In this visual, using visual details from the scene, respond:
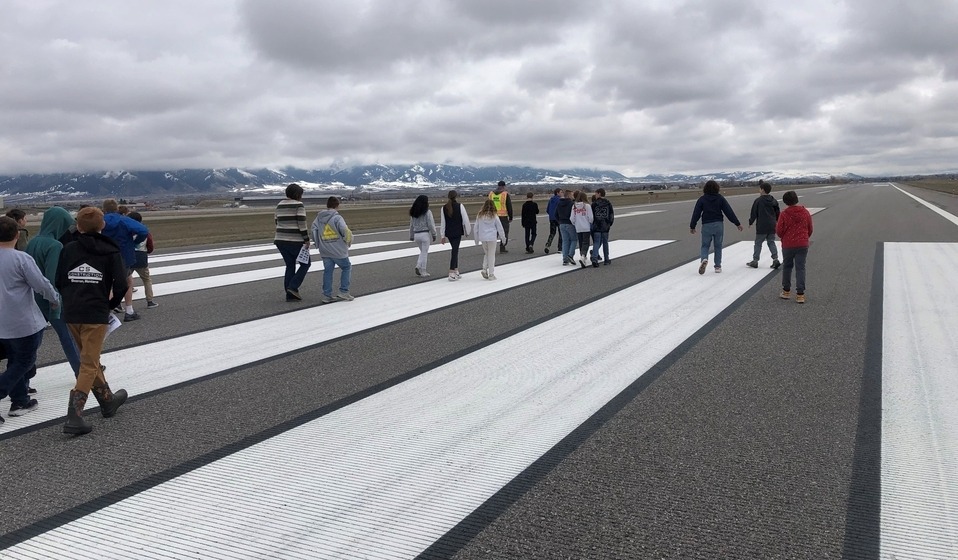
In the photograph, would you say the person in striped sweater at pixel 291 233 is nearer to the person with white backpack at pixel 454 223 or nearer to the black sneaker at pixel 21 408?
the person with white backpack at pixel 454 223

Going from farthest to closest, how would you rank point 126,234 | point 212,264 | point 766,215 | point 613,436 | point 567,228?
point 212,264 → point 567,228 → point 766,215 → point 126,234 → point 613,436

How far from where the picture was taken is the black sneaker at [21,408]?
4998 mm

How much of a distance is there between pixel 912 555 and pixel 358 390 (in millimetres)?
3946

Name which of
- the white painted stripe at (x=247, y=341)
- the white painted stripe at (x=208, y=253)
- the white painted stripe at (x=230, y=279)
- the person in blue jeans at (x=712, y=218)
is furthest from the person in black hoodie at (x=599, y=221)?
the white painted stripe at (x=208, y=253)

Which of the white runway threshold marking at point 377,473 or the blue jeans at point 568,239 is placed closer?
the white runway threshold marking at point 377,473

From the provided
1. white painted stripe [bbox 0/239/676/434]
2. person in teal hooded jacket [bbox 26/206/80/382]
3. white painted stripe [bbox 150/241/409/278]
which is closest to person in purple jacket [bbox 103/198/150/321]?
white painted stripe [bbox 0/239/676/434]

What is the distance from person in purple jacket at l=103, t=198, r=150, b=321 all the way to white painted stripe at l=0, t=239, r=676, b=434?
68.8 inches

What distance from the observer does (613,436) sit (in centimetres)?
437

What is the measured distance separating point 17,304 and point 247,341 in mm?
2771

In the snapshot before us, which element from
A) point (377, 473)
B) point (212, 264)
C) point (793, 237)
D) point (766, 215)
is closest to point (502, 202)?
point (766, 215)

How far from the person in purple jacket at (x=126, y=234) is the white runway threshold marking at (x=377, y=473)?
5.07 metres

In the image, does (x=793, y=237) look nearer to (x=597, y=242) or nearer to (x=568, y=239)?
(x=597, y=242)

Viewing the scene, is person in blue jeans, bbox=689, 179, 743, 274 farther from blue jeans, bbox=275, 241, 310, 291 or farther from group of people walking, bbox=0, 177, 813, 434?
blue jeans, bbox=275, 241, 310, 291

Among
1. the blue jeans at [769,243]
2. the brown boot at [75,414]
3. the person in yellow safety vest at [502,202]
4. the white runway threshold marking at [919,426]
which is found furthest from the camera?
the person in yellow safety vest at [502,202]
